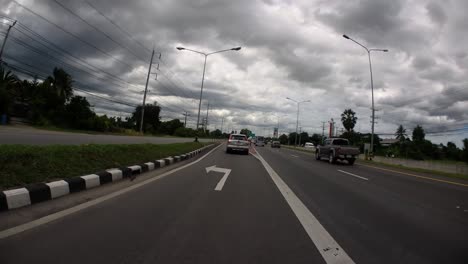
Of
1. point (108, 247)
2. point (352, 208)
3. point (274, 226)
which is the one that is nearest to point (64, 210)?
point (108, 247)

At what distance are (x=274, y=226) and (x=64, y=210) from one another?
3.10m

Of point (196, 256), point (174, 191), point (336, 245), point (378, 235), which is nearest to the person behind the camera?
point (196, 256)

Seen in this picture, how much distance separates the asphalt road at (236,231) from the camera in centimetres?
293

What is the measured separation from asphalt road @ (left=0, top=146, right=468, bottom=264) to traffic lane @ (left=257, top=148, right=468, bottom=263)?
0.04 ft

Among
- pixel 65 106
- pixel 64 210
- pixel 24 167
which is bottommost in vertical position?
pixel 64 210

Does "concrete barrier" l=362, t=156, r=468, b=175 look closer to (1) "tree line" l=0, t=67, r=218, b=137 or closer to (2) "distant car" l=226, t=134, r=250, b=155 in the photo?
(2) "distant car" l=226, t=134, r=250, b=155

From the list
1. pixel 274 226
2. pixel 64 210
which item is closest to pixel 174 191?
pixel 64 210

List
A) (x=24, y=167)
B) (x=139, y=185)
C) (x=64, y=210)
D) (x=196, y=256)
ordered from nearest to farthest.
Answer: (x=196, y=256)
(x=64, y=210)
(x=24, y=167)
(x=139, y=185)

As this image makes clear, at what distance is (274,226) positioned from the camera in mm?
4074

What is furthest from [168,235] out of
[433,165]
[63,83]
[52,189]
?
[63,83]

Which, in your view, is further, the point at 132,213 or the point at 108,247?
the point at 132,213

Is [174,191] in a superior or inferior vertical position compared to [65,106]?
inferior

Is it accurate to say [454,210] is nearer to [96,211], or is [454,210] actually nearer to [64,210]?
[96,211]

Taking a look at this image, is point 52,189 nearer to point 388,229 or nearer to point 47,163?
point 47,163
